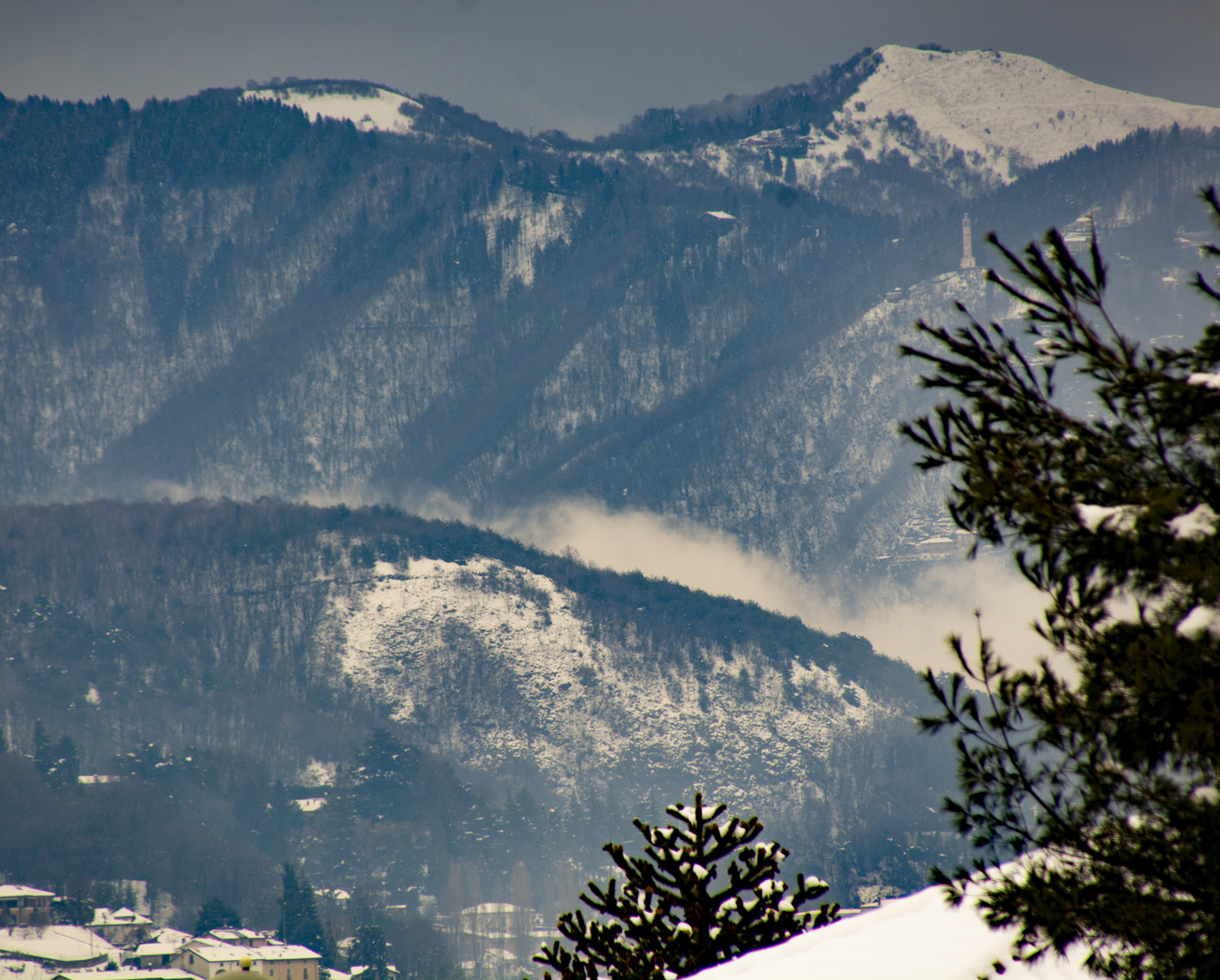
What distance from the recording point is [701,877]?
17.8 meters

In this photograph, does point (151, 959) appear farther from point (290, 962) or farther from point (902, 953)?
point (902, 953)

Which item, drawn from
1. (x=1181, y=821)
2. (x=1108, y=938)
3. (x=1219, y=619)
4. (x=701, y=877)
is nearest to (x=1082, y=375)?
(x=1219, y=619)

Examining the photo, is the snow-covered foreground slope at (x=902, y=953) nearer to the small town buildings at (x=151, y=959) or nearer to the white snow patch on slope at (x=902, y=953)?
the white snow patch on slope at (x=902, y=953)

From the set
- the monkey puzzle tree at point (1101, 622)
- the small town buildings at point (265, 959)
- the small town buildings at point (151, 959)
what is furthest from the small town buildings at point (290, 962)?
the monkey puzzle tree at point (1101, 622)

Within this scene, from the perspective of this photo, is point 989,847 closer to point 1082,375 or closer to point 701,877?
point 1082,375

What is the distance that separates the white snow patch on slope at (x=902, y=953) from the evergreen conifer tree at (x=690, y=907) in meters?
3.30

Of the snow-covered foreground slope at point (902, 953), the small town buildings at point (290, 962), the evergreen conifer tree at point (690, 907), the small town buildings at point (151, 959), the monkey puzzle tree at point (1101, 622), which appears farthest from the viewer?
the small town buildings at point (151, 959)

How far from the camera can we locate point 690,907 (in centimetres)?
1797

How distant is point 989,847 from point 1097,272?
462cm

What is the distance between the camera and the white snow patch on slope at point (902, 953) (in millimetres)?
11930

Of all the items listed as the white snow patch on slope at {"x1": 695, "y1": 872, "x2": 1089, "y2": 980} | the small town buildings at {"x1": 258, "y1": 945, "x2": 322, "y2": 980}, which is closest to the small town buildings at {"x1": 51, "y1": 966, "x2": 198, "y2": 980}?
the small town buildings at {"x1": 258, "y1": 945, "x2": 322, "y2": 980}

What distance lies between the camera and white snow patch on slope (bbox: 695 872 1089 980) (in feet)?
39.1

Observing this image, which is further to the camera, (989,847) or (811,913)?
(811,913)

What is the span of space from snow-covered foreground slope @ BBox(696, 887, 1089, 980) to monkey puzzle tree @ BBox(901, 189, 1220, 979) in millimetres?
821
